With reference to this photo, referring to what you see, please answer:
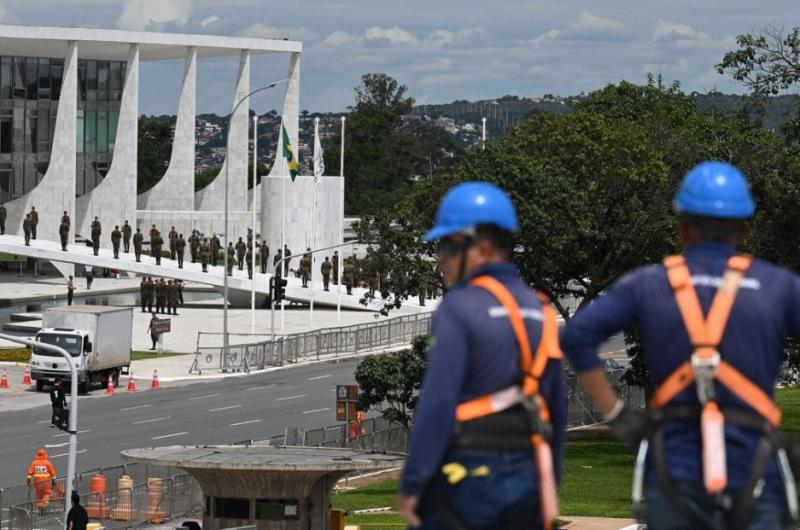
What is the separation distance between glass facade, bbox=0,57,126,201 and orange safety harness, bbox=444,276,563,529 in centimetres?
9106

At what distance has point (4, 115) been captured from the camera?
94.6m

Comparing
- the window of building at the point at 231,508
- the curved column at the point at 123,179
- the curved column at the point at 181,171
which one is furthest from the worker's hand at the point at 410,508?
the curved column at the point at 181,171

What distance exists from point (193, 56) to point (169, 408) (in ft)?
156

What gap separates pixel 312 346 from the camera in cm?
6206

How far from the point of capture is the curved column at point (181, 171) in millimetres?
93188

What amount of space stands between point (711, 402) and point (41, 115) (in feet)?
303

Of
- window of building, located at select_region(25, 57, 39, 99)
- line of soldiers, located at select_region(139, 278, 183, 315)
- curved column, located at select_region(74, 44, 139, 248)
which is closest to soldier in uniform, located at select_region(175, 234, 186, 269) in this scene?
line of soldiers, located at select_region(139, 278, 183, 315)

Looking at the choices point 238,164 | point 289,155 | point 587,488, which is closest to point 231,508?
point 587,488

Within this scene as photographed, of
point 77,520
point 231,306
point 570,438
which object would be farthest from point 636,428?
point 231,306

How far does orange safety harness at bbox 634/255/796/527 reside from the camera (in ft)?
18.2

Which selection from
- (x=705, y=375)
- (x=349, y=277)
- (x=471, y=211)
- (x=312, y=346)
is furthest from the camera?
(x=349, y=277)

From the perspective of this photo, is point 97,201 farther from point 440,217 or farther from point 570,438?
point 440,217

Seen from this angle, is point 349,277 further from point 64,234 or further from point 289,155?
point 64,234

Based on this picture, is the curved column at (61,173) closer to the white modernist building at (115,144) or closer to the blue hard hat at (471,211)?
the white modernist building at (115,144)
